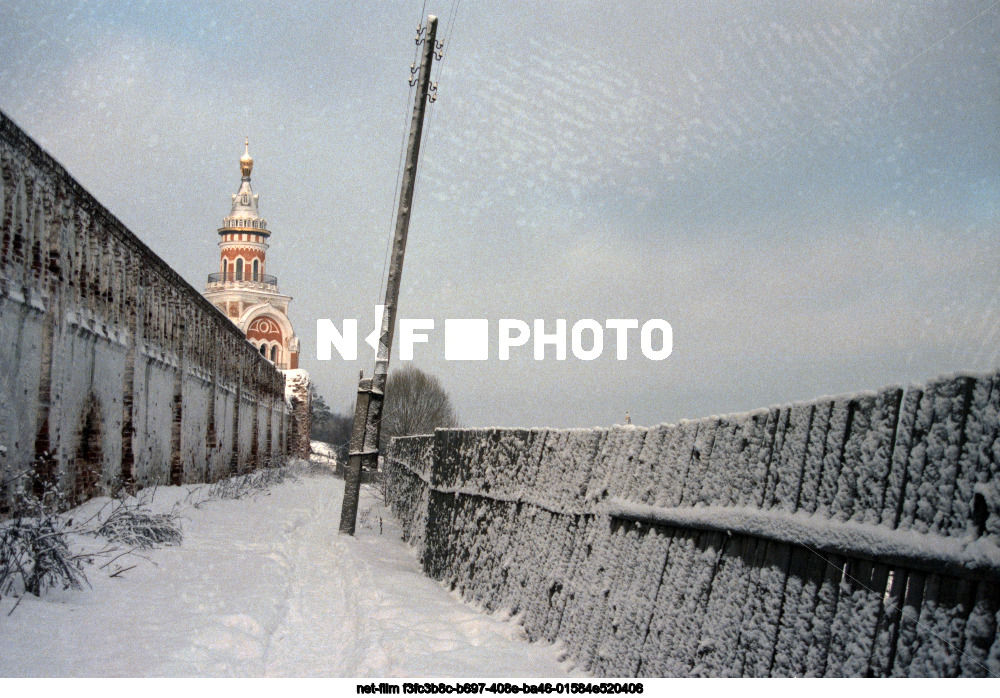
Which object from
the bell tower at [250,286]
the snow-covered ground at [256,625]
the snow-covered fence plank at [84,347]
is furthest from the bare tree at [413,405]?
the snow-covered ground at [256,625]

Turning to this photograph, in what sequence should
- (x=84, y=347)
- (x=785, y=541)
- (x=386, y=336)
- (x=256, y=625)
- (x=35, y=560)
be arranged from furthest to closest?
(x=386, y=336) < (x=84, y=347) < (x=256, y=625) < (x=35, y=560) < (x=785, y=541)

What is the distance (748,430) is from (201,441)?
694 inches

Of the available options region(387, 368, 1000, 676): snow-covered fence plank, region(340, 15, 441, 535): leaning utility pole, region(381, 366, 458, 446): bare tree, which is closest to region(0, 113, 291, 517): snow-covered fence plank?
region(340, 15, 441, 535): leaning utility pole

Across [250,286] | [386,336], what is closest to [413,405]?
[250,286]

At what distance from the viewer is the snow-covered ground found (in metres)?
5.12

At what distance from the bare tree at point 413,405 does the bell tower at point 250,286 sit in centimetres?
815

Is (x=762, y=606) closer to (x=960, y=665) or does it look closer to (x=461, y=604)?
(x=960, y=665)

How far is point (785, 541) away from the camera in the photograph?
3352 millimetres

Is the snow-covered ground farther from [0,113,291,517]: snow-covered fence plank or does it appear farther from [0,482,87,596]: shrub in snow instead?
[0,113,291,517]: snow-covered fence plank

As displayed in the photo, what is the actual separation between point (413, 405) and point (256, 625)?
2250 inches

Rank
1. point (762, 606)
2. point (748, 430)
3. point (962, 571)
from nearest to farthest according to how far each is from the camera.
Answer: point (962, 571), point (762, 606), point (748, 430)

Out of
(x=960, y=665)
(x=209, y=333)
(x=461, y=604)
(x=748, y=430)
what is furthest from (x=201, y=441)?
(x=960, y=665)

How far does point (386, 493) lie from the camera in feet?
71.8

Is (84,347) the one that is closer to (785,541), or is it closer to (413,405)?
(785,541)
